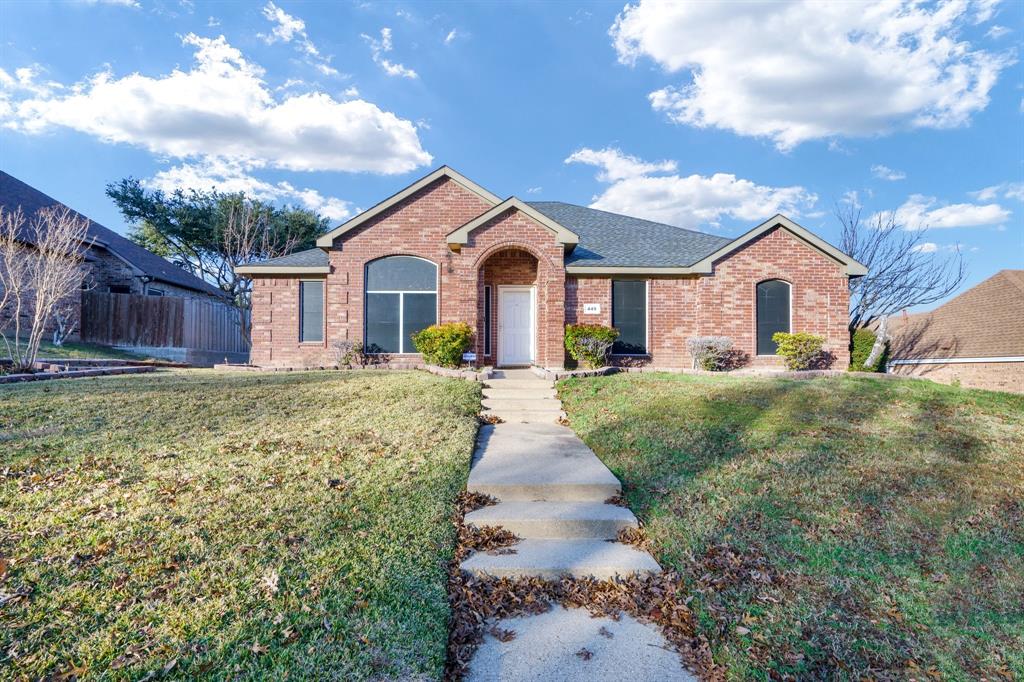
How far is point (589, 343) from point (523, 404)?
383 cm

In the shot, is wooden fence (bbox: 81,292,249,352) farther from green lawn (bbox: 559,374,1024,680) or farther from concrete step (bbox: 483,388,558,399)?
green lawn (bbox: 559,374,1024,680)

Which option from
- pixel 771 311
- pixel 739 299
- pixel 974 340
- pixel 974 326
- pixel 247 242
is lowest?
pixel 974 340

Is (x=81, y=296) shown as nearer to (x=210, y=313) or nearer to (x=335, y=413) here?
(x=210, y=313)

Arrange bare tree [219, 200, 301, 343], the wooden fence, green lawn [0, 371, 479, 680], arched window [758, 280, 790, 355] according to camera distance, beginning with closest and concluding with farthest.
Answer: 1. green lawn [0, 371, 479, 680]
2. arched window [758, 280, 790, 355]
3. the wooden fence
4. bare tree [219, 200, 301, 343]

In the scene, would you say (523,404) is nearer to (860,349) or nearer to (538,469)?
(538,469)

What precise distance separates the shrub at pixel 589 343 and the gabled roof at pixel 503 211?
85.3 inches

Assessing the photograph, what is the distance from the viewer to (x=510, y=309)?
44.8ft

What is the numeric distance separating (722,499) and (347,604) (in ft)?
11.8

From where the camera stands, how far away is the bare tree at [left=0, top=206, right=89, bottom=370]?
10578mm

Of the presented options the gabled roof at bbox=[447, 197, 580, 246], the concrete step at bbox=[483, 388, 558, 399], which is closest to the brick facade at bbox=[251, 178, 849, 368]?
the gabled roof at bbox=[447, 197, 580, 246]

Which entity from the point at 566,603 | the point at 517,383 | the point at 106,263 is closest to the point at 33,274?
the point at 106,263

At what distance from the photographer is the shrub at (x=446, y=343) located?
38.2ft

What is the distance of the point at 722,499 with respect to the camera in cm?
498

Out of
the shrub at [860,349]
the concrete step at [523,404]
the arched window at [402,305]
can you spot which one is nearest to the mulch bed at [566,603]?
the concrete step at [523,404]
